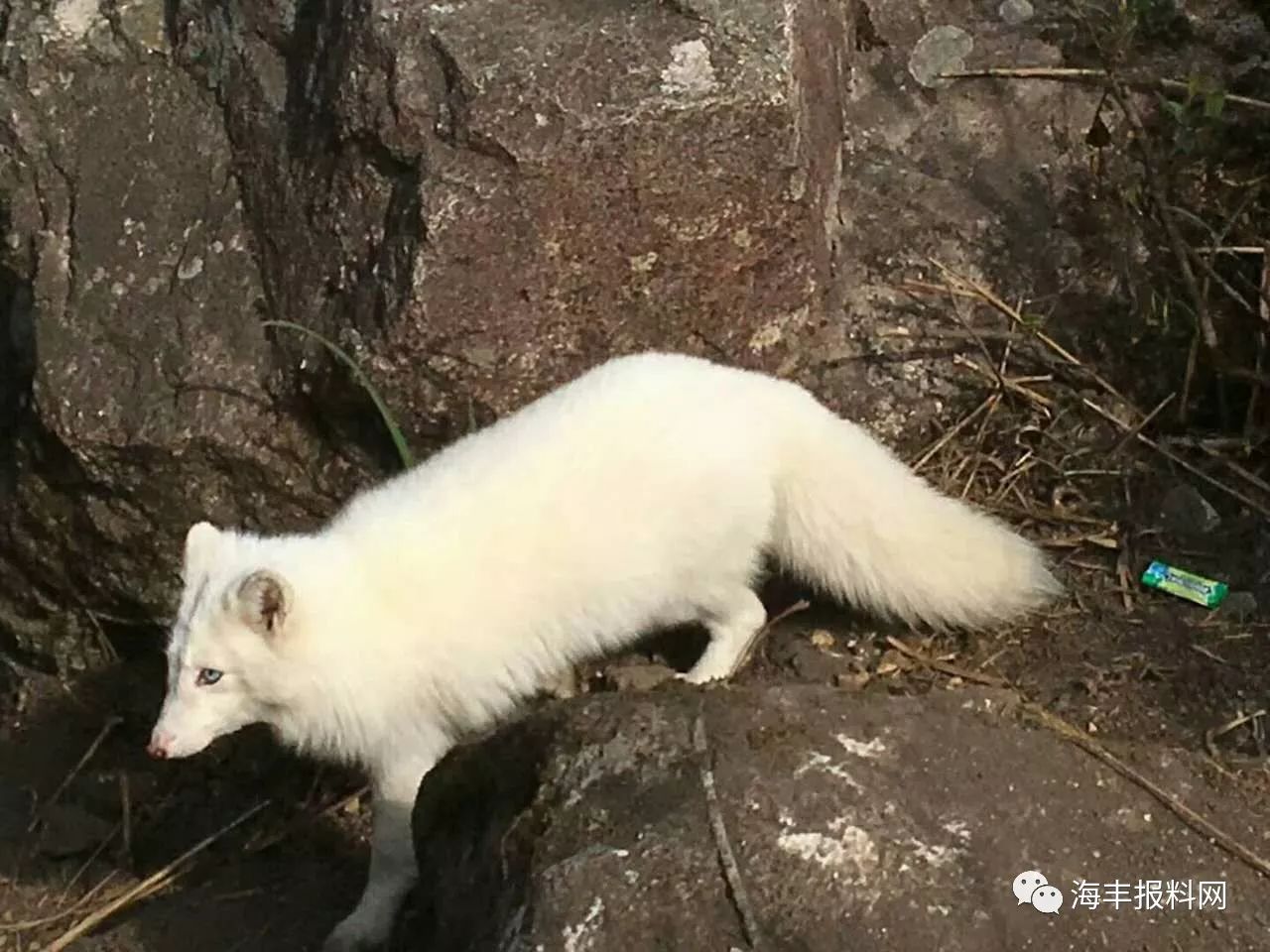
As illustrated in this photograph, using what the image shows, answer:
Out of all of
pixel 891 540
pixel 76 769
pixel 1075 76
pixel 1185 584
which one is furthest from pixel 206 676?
pixel 1075 76

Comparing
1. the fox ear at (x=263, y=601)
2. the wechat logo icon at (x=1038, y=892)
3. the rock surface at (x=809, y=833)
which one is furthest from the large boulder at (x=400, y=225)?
the wechat logo icon at (x=1038, y=892)

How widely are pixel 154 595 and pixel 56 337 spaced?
552mm

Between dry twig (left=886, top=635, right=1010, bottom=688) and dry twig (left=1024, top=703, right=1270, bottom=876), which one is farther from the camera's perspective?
dry twig (left=886, top=635, right=1010, bottom=688)

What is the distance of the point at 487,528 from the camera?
8.93 ft

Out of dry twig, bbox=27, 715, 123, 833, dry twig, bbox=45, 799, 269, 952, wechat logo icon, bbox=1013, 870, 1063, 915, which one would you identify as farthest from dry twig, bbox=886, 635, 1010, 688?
dry twig, bbox=27, 715, 123, 833

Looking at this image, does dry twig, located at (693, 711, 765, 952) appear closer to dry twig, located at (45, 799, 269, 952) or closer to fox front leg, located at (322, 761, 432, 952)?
fox front leg, located at (322, 761, 432, 952)

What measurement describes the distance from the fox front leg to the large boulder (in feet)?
2.28

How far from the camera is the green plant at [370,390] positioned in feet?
10.1

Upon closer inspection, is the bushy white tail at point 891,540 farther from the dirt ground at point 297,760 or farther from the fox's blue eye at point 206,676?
the fox's blue eye at point 206,676

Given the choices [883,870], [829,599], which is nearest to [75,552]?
[829,599]

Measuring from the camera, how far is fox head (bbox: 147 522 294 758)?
2.55 m

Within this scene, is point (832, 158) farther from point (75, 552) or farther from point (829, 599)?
point (75, 552)

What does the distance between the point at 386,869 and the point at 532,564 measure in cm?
57

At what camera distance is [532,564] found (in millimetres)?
2744
